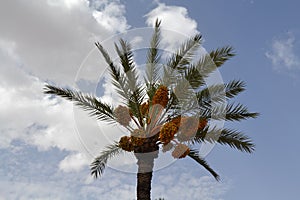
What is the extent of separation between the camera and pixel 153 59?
18453 millimetres

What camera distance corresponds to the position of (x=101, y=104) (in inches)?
705

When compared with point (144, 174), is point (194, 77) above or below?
above

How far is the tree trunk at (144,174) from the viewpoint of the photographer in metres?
17.1

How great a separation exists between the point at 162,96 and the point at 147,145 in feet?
5.87

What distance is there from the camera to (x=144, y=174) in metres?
17.3

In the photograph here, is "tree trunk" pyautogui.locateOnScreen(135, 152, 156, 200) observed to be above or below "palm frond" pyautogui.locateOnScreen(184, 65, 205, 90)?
below

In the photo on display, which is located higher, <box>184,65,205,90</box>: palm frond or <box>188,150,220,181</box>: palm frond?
<box>184,65,205,90</box>: palm frond

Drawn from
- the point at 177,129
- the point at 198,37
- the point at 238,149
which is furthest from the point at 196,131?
the point at 198,37

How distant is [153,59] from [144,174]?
167 inches

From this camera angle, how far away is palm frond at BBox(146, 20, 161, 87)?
1803cm

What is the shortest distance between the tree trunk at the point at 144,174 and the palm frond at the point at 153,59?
102 inches

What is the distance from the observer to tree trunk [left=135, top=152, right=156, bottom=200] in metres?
17.1

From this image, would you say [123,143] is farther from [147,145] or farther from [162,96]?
[162,96]

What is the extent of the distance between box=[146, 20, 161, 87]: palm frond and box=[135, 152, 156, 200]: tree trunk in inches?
102
